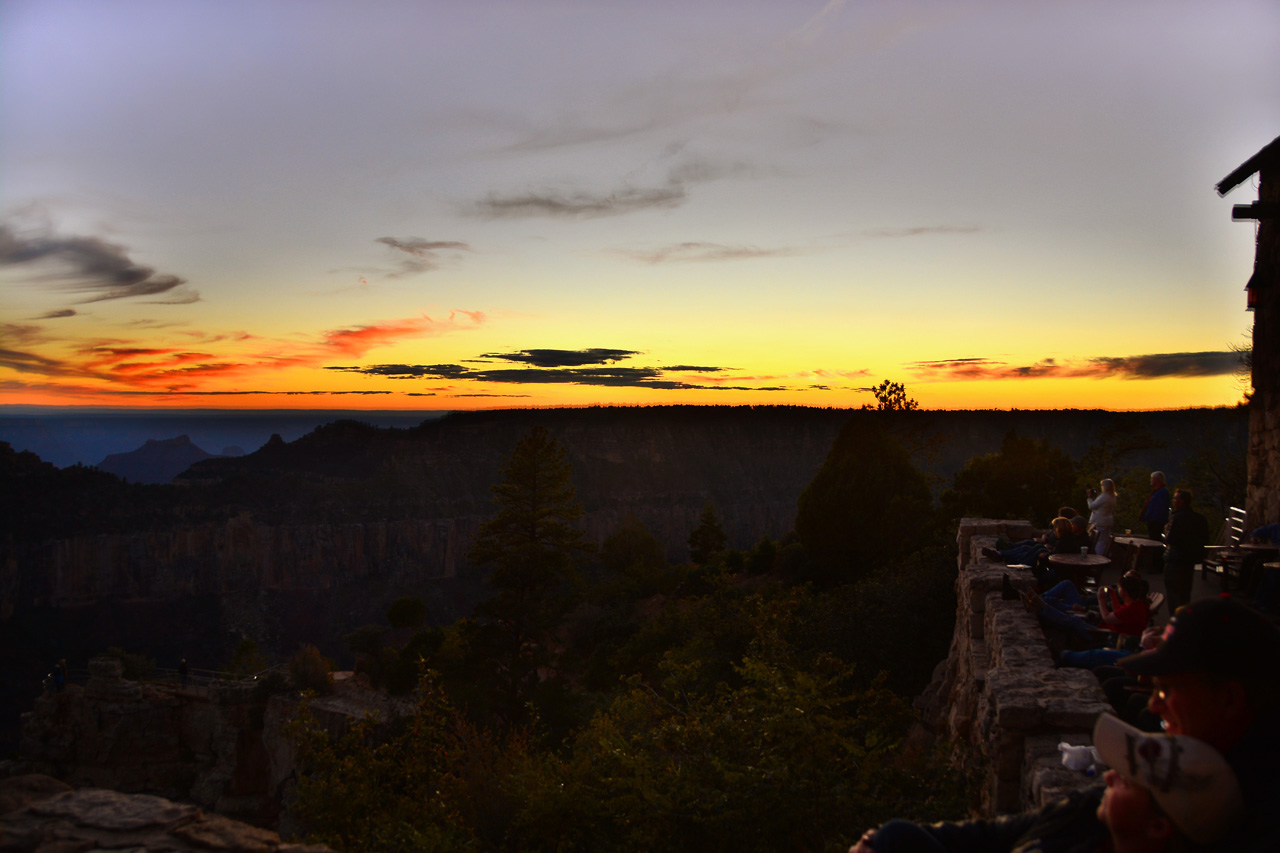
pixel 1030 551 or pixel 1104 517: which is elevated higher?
pixel 1104 517

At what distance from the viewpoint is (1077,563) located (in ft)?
32.3

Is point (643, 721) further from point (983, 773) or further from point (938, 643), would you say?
point (983, 773)

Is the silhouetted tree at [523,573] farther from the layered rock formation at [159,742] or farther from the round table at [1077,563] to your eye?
the round table at [1077,563]

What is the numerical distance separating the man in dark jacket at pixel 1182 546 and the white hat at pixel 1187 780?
8426mm

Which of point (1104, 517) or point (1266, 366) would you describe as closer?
point (1266, 366)

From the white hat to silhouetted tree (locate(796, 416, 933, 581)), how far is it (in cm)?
3051

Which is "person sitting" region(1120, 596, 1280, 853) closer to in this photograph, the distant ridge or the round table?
the round table

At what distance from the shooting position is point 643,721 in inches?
587

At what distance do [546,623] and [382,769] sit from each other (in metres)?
16.2

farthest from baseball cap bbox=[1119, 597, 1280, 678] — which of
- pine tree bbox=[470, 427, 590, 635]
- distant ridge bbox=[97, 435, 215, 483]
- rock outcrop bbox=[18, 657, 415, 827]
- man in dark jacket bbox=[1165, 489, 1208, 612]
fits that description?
distant ridge bbox=[97, 435, 215, 483]

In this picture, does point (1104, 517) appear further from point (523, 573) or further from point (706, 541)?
point (706, 541)

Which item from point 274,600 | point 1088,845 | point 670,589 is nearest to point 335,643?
point 274,600

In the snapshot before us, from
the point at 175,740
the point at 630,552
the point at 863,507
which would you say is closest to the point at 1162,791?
the point at 863,507

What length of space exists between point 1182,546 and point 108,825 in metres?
10.5
